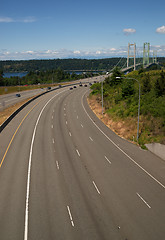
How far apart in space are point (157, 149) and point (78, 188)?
41.0 feet

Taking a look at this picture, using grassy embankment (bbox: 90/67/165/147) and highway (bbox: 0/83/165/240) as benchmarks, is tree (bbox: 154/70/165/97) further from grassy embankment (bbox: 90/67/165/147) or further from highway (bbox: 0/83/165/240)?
highway (bbox: 0/83/165/240)

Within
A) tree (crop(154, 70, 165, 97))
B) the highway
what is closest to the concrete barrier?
the highway

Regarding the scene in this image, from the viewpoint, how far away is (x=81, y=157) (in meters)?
26.9

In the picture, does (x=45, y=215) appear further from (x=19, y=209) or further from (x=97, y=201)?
(x=97, y=201)

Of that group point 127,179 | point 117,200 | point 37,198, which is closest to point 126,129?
point 127,179

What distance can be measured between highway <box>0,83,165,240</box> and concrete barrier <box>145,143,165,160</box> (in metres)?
0.68

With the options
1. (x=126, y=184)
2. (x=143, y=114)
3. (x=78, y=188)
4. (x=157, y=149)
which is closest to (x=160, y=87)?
(x=143, y=114)

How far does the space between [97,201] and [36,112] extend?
3895 centimetres

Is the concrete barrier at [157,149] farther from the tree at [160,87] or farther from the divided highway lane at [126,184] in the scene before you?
the tree at [160,87]

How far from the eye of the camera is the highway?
48.1 ft

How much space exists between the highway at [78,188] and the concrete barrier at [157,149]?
0.68 m

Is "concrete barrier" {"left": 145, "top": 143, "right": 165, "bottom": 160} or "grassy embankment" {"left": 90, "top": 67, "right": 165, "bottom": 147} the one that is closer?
"concrete barrier" {"left": 145, "top": 143, "right": 165, "bottom": 160}

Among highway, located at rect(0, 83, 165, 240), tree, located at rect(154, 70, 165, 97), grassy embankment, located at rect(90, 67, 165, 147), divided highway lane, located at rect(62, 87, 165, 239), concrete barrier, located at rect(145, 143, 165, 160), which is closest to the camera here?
highway, located at rect(0, 83, 165, 240)

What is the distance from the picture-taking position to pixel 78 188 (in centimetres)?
1991
